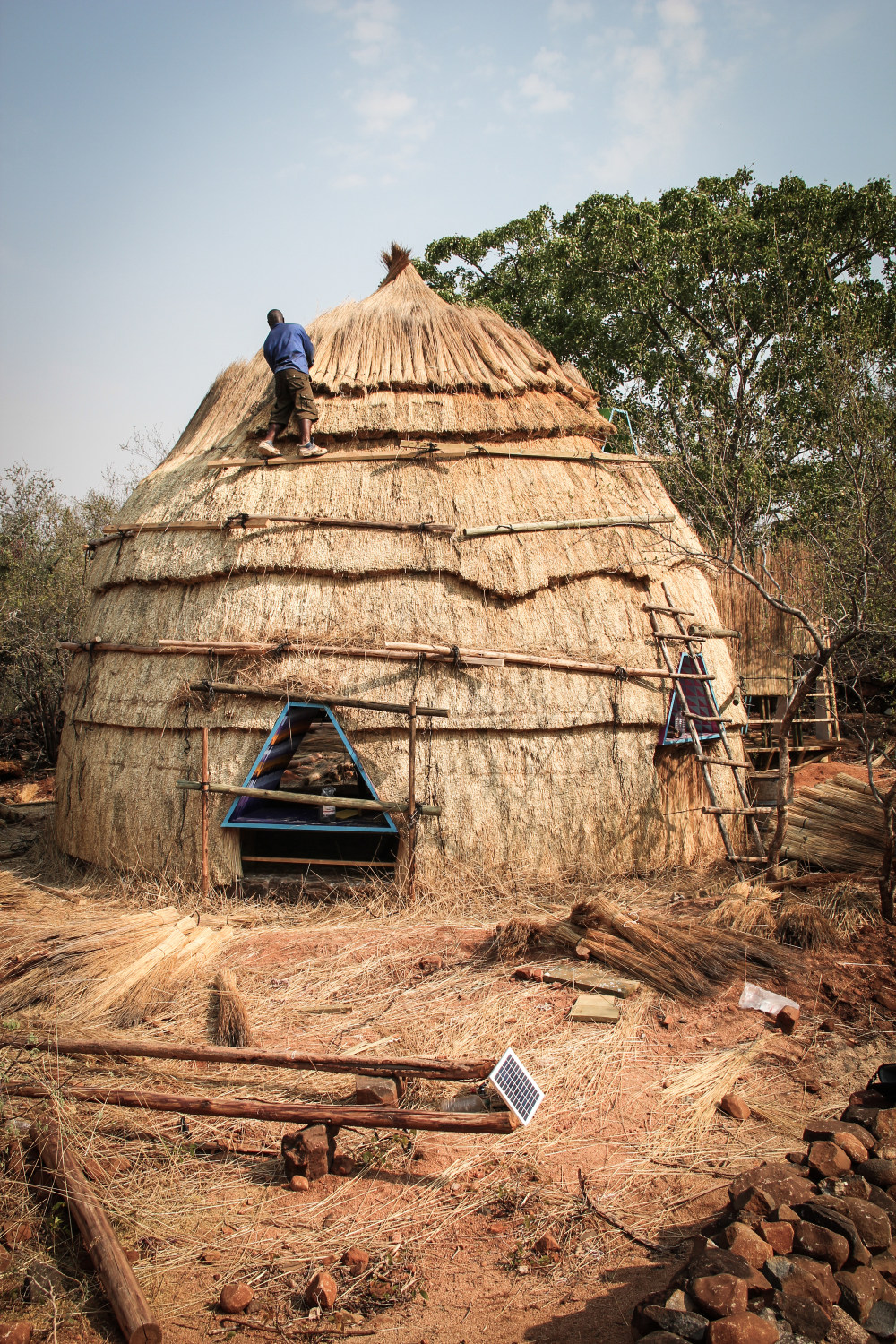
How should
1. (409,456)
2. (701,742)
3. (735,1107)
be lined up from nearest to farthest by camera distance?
(735,1107) → (701,742) → (409,456)

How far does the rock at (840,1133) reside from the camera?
9.97 ft

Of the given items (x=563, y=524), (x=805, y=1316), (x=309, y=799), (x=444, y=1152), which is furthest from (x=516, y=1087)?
(x=563, y=524)

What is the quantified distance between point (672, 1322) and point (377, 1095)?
4.81 ft

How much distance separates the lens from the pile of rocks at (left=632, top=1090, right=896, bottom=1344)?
220cm

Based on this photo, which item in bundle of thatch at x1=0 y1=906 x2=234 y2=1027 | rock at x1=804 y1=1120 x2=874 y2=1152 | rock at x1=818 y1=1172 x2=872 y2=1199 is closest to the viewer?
rock at x1=818 y1=1172 x2=872 y2=1199

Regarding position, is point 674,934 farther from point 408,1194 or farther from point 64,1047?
point 64,1047

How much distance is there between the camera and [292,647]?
6.70 metres

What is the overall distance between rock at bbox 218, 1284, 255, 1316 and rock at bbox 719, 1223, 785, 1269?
1.52 m

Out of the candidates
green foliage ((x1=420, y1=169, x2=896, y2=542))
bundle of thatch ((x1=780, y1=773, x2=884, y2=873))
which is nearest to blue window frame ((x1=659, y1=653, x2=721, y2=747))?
bundle of thatch ((x1=780, y1=773, x2=884, y2=873))

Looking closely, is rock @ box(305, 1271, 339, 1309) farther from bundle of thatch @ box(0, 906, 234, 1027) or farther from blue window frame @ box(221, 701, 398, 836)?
blue window frame @ box(221, 701, 398, 836)

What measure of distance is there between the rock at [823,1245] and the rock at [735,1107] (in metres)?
1.17

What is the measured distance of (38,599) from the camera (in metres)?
13.2

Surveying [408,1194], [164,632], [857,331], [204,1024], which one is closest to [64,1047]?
[204,1024]

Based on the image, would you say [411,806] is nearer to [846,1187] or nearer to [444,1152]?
[444,1152]
